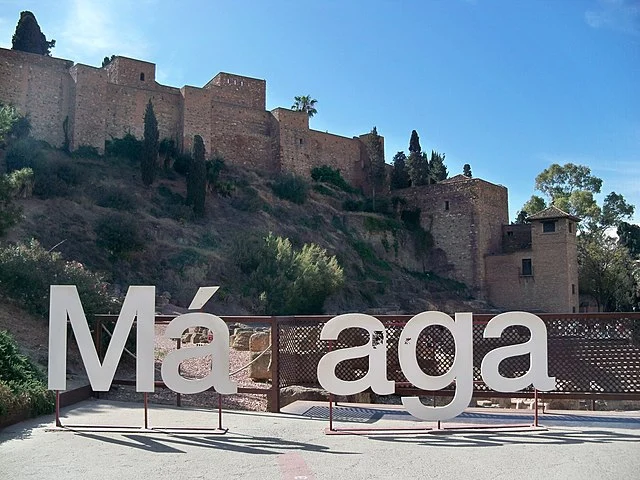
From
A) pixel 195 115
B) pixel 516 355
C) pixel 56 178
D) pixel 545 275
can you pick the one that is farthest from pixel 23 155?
pixel 545 275

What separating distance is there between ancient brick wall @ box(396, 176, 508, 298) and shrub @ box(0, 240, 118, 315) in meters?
30.4

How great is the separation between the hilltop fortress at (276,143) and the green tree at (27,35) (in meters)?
3.65

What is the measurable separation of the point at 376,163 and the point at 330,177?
382cm

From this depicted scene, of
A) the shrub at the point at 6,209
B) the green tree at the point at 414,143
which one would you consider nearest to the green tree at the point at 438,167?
the green tree at the point at 414,143

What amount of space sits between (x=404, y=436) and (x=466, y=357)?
40.3 inches

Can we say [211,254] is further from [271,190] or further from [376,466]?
[376,466]

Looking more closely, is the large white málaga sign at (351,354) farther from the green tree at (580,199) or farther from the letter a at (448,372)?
the green tree at (580,199)

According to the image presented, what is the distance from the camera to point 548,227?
36219mm

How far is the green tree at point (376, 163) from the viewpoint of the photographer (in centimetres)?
4472

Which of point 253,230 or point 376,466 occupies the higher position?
point 253,230

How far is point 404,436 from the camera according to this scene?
21.7ft

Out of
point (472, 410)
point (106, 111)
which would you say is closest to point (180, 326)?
point (472, 410)

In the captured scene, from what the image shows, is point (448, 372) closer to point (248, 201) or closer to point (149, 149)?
point (149, 149)

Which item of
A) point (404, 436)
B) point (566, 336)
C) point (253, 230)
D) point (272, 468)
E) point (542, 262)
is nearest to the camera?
point (272, 468)
